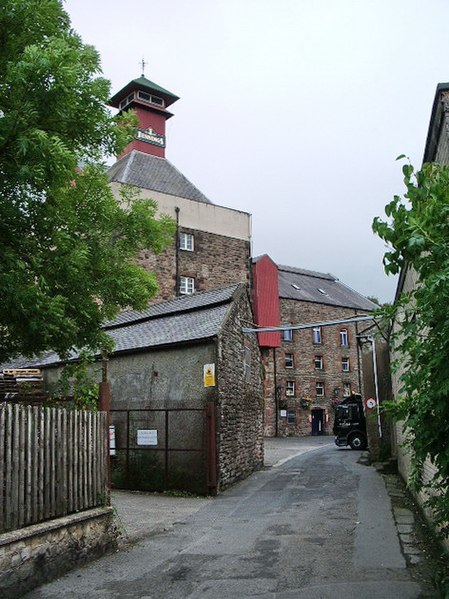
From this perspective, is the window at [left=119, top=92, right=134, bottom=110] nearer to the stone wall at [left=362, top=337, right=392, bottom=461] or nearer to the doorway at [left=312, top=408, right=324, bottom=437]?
the stone wall at [left=362, top=337, right=392, bottom=461]

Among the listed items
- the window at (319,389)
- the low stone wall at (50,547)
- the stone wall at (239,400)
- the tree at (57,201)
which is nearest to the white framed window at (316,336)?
the window at (319,389)

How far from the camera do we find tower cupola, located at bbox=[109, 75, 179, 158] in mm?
35875

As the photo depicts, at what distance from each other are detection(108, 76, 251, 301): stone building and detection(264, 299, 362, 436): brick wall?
875 centimetres

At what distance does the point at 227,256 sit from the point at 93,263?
78.2 ft

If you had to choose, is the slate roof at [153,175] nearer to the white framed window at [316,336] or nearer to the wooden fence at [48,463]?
the white framed window at [316,336]

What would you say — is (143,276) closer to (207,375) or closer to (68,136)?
(68,136)

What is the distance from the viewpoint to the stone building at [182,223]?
29531 millimetres

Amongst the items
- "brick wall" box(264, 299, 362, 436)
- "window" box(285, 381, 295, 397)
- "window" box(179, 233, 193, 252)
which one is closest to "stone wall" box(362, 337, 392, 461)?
"window" box(179, 233, 193, 252)

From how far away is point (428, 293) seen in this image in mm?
3568

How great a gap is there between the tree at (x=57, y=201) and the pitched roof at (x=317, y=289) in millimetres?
31628

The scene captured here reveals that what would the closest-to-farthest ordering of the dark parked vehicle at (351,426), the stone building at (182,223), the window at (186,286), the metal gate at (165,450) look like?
the metal gate at (165,450) < the dark parked vehicle at (351,426) < the stone building at (182,223) < the window at (186,286)

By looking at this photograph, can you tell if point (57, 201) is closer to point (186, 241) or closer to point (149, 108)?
point (186, 241)

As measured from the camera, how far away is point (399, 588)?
586cm

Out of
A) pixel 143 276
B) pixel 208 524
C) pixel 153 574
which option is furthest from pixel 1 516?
pixel 208 524
